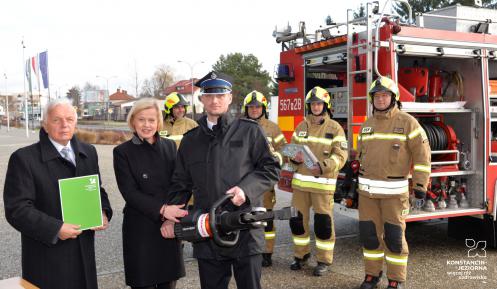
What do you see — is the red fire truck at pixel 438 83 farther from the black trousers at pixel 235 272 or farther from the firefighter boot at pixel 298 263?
the black trousers at pixel 235 272

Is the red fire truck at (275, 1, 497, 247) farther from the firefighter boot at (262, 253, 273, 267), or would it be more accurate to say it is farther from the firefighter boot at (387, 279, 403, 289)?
the firefighter boot at (262, 253, 273, 267)

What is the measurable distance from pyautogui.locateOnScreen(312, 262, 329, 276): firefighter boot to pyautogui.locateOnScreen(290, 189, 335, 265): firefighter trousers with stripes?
0.04 meters

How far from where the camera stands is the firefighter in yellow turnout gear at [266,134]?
5215 mm

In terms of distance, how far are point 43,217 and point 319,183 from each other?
2946 millimetres

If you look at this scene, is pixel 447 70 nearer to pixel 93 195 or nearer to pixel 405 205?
pixel 405 205

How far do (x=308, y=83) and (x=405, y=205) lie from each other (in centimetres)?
231

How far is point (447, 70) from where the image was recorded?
5.80 metres

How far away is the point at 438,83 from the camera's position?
225 inches

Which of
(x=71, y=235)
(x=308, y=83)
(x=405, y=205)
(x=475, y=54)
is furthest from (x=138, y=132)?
(x=475, y=54)

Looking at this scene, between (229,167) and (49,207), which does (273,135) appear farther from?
(49,207)

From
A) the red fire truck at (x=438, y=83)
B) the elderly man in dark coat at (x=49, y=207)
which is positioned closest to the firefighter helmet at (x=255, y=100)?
the red fire truck at (x=438, y=83)

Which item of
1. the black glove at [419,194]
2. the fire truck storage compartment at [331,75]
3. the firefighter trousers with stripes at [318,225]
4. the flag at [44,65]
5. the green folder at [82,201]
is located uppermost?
the flag at [44,65]

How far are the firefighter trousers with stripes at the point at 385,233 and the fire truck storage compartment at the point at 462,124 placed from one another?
2.90 ft

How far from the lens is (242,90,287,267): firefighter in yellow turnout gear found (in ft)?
17.1
